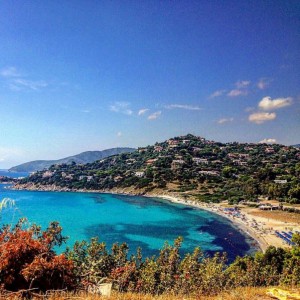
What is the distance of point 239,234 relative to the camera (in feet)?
177

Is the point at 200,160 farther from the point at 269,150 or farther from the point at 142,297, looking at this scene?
the point at 142,297

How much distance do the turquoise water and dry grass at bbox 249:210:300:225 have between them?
8.54m

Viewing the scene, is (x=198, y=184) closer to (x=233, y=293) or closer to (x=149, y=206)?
(x=149, y=206)

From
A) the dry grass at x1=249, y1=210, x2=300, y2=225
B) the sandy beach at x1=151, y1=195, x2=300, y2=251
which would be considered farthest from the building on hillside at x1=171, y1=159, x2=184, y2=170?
the dry grass at x1=249, y1=210, x2=300, y2=225

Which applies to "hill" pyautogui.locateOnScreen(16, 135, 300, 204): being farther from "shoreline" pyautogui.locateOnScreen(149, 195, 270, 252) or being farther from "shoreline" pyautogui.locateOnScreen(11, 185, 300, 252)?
"shoreline" pyautogui.locateOnScreen(149, 195, 270, 252)

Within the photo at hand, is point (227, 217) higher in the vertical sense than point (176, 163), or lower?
lower

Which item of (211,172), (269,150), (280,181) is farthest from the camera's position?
(269,150)

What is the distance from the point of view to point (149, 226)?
2589 inches

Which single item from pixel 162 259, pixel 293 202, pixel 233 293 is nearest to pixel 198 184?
pixel 293 202

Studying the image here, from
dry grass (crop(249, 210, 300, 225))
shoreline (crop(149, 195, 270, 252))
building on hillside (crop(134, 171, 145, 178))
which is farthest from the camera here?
building on hillside (crop(134, 171, 145, 178))

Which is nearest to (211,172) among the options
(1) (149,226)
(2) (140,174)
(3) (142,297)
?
(2) (140,174)

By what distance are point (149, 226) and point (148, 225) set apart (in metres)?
1.21

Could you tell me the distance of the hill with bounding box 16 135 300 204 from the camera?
94250 mm

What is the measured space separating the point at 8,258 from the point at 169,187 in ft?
379
